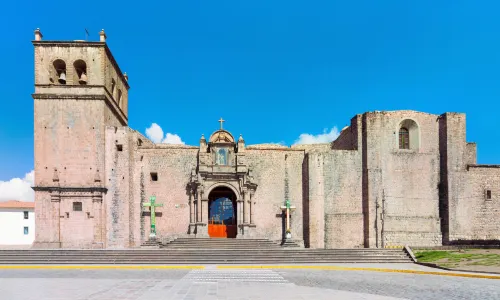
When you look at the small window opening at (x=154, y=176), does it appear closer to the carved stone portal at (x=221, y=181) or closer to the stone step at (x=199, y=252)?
the carved stone portal at (x=221, y=181)

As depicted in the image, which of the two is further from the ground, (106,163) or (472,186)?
(106,163)

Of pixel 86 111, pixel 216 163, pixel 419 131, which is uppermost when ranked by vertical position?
pixel 86 111

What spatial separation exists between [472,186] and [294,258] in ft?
47.7

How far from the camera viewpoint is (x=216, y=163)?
957 inches

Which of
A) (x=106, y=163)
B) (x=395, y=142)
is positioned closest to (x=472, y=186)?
(x=395, y=142)

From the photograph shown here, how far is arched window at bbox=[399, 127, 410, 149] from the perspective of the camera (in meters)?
25.1

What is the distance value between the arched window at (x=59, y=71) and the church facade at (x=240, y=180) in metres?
0.07

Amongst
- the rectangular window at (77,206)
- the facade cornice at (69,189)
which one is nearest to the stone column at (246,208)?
the facade cornice at (69,189)

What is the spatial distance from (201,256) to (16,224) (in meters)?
45.6

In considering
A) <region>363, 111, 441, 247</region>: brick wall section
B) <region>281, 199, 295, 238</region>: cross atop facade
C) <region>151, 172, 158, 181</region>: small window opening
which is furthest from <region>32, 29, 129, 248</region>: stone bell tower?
<region>363, 111, 441, 247</region>: brick wall section

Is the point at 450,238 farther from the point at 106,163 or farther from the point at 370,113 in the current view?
the point at 106,163

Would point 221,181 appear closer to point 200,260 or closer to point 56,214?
point 200,260

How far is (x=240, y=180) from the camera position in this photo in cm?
2400

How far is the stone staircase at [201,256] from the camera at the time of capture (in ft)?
58.5
